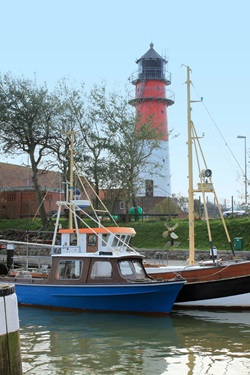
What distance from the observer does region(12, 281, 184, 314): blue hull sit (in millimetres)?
17391

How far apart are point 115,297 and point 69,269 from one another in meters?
2.09

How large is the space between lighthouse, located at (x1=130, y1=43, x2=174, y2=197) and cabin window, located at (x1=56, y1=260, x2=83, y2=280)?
1046 inches

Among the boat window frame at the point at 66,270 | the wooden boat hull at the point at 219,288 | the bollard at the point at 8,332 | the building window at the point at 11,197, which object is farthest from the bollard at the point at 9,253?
the building window at the point at 11,197

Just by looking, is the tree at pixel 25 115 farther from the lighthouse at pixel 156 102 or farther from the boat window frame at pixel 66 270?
the boat window frame at pixel 66 270

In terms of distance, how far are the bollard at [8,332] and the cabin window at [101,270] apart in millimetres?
11411

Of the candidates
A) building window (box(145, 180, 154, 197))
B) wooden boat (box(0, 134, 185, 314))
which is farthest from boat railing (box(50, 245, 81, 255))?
building window (box(145, 180, 154, 197))

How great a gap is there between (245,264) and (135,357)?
8.44 metres

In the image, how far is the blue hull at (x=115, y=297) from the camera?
17.4 meters

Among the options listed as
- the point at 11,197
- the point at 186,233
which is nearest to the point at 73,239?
the point at 186,233

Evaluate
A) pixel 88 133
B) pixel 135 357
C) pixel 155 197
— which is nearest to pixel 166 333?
pixel 135 357

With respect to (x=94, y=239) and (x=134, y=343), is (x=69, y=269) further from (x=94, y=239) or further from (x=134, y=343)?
(x=134, y=343)

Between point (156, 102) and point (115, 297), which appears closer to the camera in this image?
point (115, 297)

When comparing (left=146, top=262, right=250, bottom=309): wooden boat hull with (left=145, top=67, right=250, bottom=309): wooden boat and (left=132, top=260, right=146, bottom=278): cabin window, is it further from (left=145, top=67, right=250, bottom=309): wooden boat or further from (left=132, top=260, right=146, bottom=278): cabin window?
(left=132, top=260, right=146, bottom=278): cabin window

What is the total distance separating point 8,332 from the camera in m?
6.47
